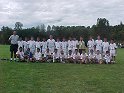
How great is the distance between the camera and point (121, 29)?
114562mm

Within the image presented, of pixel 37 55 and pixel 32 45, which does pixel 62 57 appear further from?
pixel 32 45

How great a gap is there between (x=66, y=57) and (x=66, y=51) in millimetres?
543

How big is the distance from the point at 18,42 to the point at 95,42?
225 inches

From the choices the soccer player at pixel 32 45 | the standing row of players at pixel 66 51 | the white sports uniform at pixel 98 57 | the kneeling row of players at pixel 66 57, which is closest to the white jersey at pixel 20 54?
the kneeling row of players at pixel 66 57

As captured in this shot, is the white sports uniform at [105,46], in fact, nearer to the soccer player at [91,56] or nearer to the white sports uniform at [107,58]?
the white sports uniform at [107,58]

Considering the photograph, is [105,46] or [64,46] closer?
[105,46]

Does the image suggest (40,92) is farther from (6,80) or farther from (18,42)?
(18,42)

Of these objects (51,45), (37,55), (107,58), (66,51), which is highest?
(51,45)

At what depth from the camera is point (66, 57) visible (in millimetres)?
25703

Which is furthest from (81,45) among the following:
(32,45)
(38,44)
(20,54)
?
(20,54)

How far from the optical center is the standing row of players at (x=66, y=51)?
2519 cm

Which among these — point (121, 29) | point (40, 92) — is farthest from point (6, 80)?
point (121, 29)

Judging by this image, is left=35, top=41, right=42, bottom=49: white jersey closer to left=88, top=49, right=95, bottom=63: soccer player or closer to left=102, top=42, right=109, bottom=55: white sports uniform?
left=88, top=49, right=95, bottom=63: soccer player

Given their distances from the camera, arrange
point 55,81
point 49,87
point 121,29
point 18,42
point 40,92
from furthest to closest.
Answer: point 121,29, point 18,42, point 55,81, point 49,87, point 40,92
